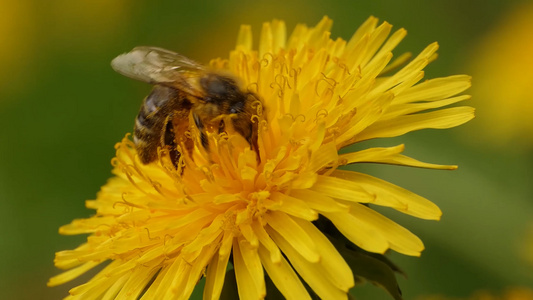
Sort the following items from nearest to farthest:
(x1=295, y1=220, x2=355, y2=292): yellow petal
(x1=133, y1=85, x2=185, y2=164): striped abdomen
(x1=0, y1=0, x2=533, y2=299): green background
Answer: (x1=295, y1=220, x2=355, y2=292): yellow petal
(x1=133, y1=85, x2=185, y2=164): striped abdomen
(x1=0, y1=0, x2=533, y2=299): green background

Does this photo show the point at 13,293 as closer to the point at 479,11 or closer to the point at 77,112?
the point at 77,112

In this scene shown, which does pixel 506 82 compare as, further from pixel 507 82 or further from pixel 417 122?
pixel 417 122

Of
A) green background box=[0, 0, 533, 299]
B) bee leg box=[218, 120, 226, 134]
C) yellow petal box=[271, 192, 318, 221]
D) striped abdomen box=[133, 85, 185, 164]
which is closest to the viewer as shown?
yellow petal box=[271, 192, 318, 221]

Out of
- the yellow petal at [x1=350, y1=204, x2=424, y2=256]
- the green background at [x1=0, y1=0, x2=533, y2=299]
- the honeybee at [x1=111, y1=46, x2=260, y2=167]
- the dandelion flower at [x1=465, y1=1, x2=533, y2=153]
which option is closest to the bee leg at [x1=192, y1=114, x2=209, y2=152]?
the honeybee at [x1=111, y1=46, x2=260, y2=167]

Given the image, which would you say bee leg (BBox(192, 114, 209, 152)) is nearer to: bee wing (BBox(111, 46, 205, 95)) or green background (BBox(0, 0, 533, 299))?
bee wing (BBox(111, 46, 205, 95))

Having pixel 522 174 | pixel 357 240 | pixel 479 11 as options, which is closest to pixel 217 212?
pixel 357 240

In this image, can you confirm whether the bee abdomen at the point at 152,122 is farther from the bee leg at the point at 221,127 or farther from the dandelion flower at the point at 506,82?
the dandelion flower at the point at 506,82
